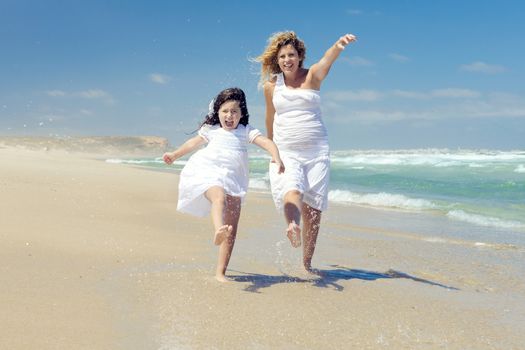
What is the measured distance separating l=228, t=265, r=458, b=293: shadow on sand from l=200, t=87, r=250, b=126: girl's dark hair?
3.89 ft

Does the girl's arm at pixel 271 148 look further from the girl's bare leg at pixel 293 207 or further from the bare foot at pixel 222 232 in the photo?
the bare foot at pixel 222 232

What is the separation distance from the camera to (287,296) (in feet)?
13.3

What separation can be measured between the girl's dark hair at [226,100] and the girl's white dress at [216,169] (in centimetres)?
10

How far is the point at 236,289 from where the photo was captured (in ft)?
13.6

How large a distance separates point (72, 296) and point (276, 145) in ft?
6.59

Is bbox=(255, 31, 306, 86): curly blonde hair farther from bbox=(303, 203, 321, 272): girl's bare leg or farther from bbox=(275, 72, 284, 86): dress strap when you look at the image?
bbox=(303, 203, 321, 272): girl's bare leg

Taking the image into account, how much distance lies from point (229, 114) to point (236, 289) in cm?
130

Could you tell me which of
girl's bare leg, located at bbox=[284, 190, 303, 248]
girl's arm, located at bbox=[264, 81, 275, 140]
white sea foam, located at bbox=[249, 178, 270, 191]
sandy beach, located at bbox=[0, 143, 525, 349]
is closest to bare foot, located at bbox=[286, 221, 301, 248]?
girl's bare leg, located at bbox=[284, 190, 303, 248]

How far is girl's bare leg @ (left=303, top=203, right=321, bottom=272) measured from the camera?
5.08 meters

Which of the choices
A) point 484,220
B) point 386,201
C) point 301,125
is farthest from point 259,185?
point 301,125

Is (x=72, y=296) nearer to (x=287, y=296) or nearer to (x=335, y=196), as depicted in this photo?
(x=287, y=296)

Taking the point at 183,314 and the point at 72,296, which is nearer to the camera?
the point at 183,314

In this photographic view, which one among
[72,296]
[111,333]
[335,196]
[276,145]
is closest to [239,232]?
[276,145]

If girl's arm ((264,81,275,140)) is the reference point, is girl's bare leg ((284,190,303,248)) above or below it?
below
